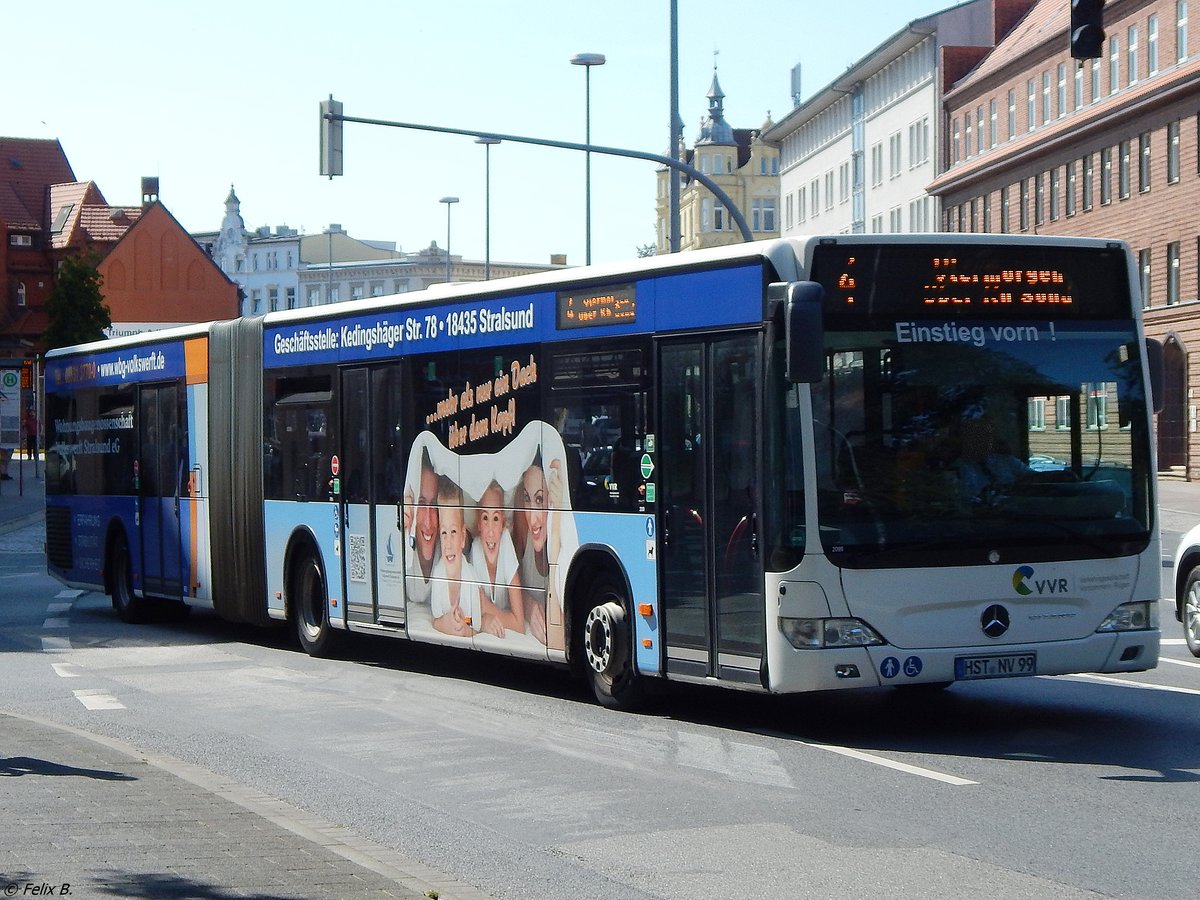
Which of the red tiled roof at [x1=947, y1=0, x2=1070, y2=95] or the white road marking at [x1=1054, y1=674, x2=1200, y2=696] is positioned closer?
the white road marking at [x1=1054, y1=674, x2=1200, y2=696]

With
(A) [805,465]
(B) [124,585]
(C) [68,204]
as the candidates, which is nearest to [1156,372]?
(A) [805,465]

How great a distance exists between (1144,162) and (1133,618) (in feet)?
155

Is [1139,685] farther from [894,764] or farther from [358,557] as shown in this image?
[358,557]

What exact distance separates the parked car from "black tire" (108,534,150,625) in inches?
443

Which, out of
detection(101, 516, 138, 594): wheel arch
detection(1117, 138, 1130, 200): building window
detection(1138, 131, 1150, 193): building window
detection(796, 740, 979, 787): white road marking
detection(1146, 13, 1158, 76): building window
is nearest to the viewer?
detection(796, 740, 979, 787): white road marking

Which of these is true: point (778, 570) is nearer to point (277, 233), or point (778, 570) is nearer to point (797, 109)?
point (797, 109)

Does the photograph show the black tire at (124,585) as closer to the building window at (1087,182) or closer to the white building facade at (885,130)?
the building window at (1087,182)

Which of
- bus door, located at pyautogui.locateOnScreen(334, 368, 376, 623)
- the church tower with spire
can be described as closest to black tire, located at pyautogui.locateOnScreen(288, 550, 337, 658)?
bus door, located at pyautogui.locateOnScreen(334, 368, 376, 623)

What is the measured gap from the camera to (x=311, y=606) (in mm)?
17641

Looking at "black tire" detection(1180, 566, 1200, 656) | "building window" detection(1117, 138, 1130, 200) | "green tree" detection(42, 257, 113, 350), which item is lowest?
"black tire" detection(1180, 566, 1200, 656)

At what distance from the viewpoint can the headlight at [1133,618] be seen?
11406 millimetres

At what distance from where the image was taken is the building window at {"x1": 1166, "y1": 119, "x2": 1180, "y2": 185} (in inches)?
2108

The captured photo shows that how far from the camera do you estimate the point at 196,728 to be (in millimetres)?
12562

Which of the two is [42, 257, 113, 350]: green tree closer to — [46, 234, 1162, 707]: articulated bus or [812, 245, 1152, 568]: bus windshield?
[46, 234, 1162, 707]: articulated bus
